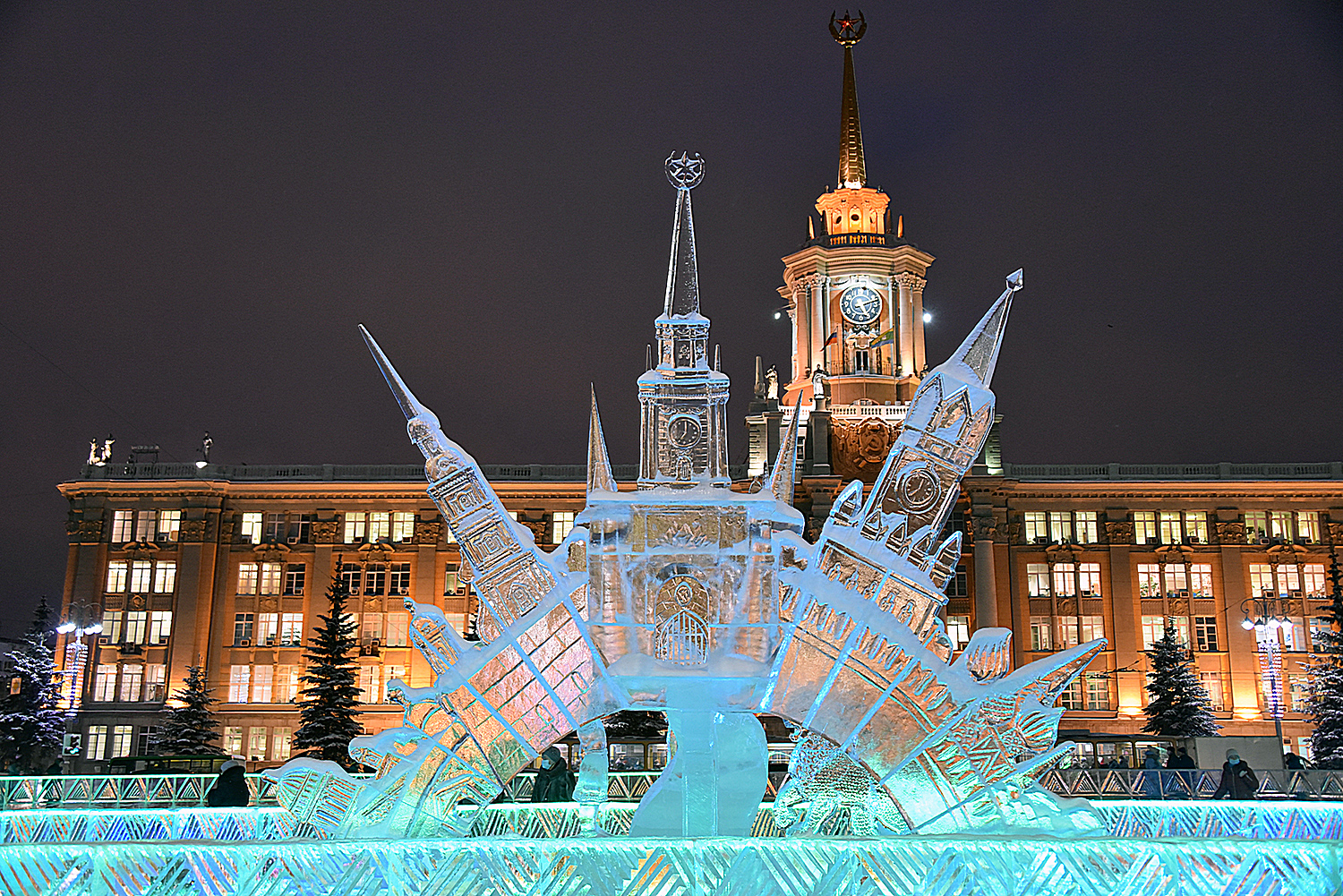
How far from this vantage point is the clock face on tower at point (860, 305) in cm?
6675

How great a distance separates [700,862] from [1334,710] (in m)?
39.7

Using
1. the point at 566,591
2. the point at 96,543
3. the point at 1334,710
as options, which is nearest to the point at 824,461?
the point at 1334,710

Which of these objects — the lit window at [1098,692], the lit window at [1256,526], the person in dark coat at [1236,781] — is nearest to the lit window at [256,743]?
the lit window at [1098,692]

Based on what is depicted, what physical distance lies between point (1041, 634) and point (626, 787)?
47762 millimetres

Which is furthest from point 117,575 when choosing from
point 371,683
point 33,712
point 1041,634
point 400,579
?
point 1041,634

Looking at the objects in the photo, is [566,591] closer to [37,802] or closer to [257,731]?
[37,802]

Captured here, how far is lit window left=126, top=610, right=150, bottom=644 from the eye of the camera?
61.6 meters

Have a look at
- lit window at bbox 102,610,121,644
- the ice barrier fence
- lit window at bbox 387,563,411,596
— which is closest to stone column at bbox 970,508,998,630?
lit window at bbox 387,563,411,596

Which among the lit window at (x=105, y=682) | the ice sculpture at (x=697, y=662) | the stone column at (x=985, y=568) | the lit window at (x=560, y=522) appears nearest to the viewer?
the ice sculpture at (x=697, y=662)

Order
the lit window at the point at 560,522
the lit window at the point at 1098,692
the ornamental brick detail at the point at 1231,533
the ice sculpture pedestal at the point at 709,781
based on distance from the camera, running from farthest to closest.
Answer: the lit window at the point at 560,522
the ornamental brick detail at the point at 1231,533
the lit window at the point at 1098,692
the ice sculpture pedestal at the point at 709,781

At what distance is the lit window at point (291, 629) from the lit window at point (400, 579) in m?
4.46

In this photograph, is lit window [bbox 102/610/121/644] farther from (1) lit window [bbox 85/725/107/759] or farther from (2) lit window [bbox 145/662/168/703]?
(1) lit window [bbox 85/725/107/759]

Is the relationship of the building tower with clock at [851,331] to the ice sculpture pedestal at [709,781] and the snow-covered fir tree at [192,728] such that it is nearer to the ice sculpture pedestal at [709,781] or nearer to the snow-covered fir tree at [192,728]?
the snow-covered fir tree at [192,728]

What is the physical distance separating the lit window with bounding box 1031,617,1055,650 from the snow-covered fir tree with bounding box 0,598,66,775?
138 ft
